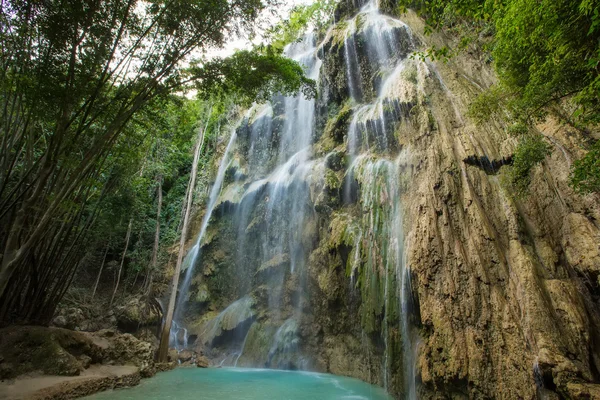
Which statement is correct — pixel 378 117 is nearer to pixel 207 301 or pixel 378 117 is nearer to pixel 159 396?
pixel 159 396

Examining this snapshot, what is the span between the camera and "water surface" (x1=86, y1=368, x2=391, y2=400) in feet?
24.2

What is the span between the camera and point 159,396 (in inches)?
283

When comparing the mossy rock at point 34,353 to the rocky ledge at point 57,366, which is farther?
the mossy rock at point 34,353

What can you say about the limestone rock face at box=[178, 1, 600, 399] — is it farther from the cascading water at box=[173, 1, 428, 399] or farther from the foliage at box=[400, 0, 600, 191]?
the foliage at box=[400, 0, 600, 191]

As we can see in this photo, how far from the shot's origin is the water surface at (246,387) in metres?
7.38

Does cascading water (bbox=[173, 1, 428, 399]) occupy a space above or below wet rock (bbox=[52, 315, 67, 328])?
above

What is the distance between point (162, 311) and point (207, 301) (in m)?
2.23

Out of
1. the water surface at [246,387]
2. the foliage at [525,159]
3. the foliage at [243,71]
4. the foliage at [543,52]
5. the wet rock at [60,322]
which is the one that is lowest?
the water surface at [246,387]

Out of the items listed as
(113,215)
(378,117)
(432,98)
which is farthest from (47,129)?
(432,98)

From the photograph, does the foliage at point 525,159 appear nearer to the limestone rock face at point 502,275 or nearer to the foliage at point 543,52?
the limestone rock face at point 502,275

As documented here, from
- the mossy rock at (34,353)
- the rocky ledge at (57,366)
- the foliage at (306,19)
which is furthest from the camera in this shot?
the foliage at (306,19)

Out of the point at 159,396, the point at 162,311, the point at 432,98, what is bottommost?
the point at 159,396

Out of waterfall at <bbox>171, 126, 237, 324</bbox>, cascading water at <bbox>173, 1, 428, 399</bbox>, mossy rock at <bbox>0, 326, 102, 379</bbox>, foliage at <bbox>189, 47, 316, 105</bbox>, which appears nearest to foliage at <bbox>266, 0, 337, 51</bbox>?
cascading water at <bbox>173, 1, 428, 399</bbox>

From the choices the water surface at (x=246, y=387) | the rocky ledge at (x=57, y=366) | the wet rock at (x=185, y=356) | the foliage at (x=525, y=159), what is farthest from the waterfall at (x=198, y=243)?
the foliage at (x=525, y=159)
